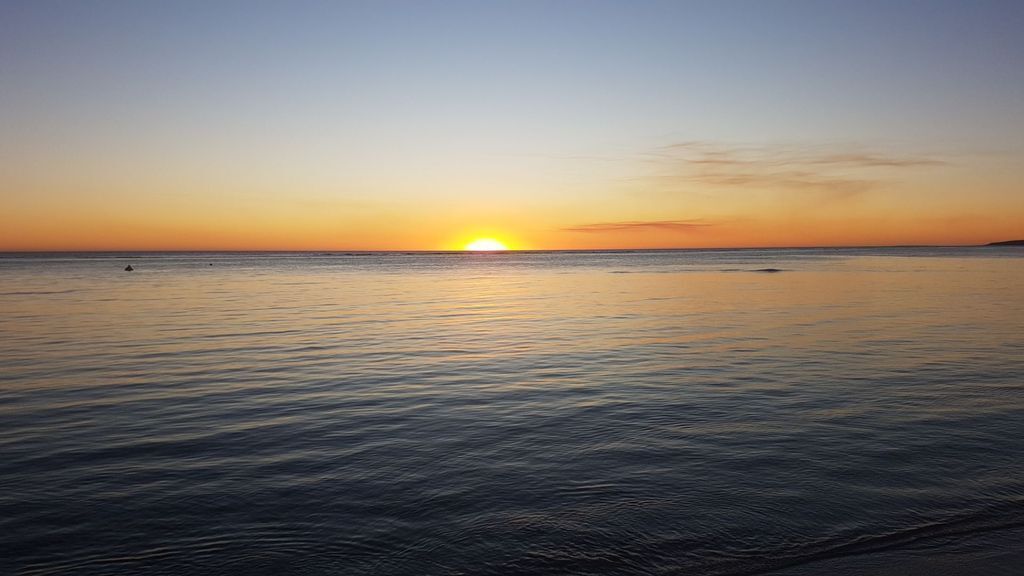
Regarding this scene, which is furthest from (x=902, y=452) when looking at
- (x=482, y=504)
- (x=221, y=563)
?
(x=221, y=563)

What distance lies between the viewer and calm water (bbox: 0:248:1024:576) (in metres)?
7.48

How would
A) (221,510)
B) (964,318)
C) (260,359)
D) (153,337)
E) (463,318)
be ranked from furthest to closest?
1. (463,318)
2. (964,318)
3. (153,337)
4. (260,359)
5. (221,510)

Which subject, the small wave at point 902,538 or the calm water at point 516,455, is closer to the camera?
the small wave at point 902,538

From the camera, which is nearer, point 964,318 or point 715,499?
point 715,499

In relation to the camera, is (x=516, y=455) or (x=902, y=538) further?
(x=516, y=455)

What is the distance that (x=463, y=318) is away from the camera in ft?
112

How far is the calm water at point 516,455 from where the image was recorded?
24.5ft

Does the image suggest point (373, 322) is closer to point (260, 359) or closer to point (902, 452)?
point (260, 359)

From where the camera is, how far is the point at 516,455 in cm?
1093

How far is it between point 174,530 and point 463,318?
26125 mm

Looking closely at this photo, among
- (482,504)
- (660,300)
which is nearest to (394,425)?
(482,504)

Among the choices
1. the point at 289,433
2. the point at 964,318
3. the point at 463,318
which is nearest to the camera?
the point at 289,433

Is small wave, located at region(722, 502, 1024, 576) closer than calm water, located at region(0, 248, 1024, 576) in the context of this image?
Yes

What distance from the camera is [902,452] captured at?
10.8 m
